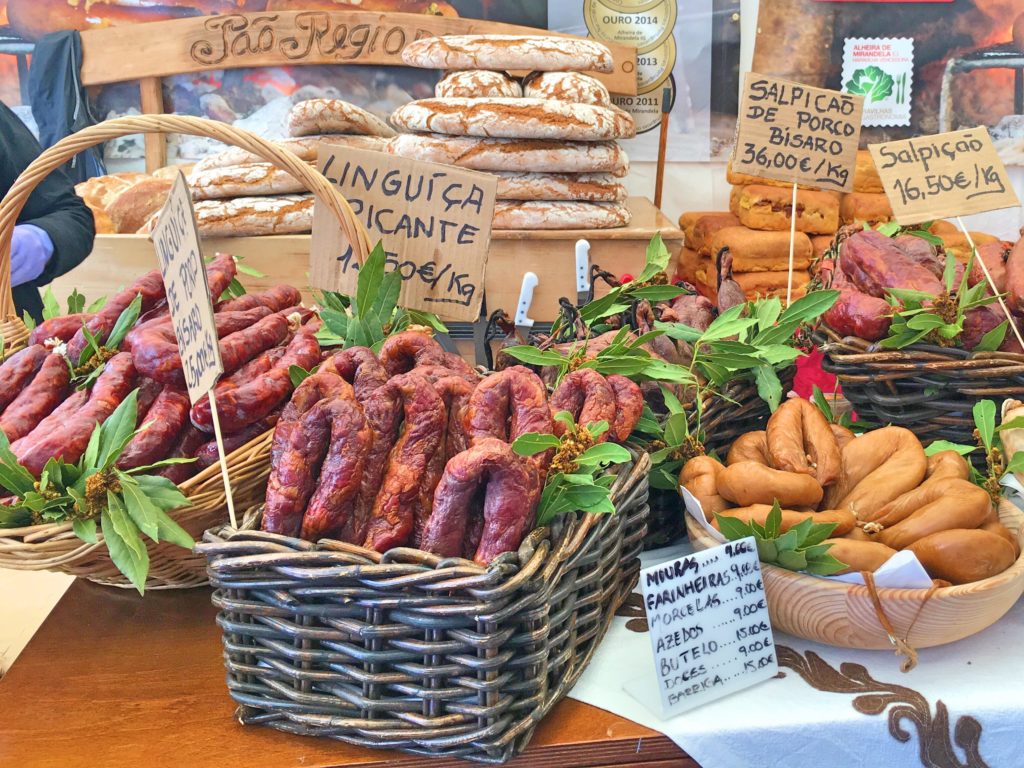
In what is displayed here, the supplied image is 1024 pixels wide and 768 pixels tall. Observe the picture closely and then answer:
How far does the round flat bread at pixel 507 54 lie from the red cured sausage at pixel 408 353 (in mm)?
2173

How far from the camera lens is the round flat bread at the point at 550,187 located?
2842 mm

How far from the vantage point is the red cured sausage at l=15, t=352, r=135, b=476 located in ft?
3.20

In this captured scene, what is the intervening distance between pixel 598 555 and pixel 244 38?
3.43 meters

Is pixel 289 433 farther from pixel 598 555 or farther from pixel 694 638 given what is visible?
pixel 694 638

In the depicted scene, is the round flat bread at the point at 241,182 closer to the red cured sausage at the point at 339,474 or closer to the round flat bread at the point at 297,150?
the round flat bread at the point at 297,150

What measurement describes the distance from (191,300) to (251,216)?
2.01 meters

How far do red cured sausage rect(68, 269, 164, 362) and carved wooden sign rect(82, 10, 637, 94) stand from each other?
8.77ft

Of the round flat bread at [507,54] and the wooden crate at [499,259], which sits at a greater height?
the round flat bread at [507,54]

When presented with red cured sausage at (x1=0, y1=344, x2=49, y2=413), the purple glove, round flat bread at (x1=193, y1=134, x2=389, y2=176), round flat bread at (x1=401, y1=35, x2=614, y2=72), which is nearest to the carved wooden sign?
round flat bread at (x1=401, y1=35, x2=614, y2=72)

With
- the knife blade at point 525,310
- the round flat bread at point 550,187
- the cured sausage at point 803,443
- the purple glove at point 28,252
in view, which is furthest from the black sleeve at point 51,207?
the cured sausage at point 803,443

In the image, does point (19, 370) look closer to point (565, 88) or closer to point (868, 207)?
point (565, 88)

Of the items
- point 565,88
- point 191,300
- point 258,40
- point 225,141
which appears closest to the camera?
point 191,300

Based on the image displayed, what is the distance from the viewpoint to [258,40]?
3.65m

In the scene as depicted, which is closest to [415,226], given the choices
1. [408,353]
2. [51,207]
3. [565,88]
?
[408,353]
